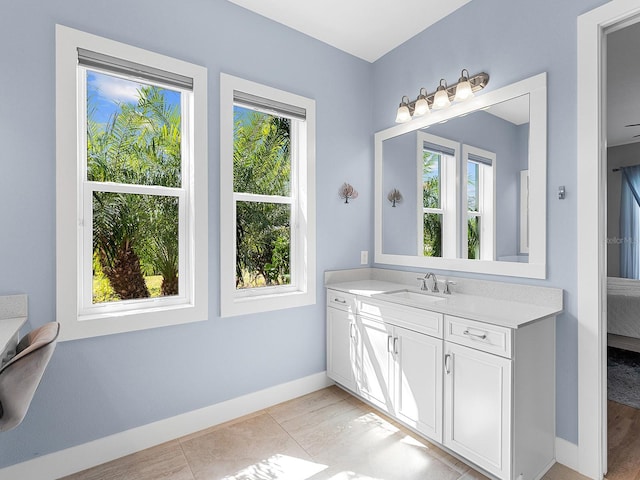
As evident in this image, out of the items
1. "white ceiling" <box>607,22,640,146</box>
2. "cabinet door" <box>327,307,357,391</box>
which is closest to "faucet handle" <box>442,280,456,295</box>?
"cabinet door" <box>327,307,357,391</box>

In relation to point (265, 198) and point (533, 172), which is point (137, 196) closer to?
point (265, 198)

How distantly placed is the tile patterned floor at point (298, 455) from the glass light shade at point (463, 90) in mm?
2189

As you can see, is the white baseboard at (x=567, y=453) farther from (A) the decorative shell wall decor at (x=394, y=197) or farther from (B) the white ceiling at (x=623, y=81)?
(B) the white ceiling at (x=623, y=81)

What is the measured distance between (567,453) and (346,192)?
2.20 meters

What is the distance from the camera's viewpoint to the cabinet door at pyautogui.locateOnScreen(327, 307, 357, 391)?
8.36ft

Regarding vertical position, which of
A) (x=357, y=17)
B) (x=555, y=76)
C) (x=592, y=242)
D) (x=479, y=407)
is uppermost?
(x=357, y=17)

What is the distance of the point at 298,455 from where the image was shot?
77.7 inches

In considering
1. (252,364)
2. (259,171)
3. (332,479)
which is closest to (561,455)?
(332,479)

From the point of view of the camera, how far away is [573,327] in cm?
183

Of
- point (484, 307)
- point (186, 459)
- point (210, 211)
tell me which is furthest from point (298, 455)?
point (210, 211)

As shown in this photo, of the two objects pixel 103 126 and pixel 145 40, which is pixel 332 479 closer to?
pixel 103 126

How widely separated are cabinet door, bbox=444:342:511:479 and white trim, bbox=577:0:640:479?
1.74 ft

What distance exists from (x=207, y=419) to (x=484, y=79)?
9.39 ft

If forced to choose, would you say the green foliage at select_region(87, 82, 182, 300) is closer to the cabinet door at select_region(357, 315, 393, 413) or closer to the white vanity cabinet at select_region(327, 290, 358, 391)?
the white vanity cabinet at select_region(327, 290, 358, 391)
